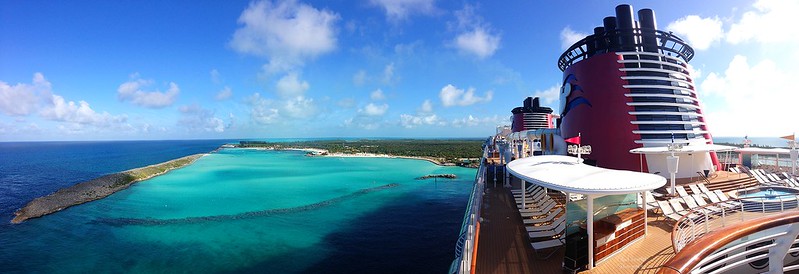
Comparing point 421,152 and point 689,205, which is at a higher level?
point 689,205

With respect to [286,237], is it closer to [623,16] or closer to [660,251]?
[660,251]

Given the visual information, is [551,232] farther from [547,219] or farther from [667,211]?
[667,211]

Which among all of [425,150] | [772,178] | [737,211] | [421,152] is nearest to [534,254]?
[737,211]

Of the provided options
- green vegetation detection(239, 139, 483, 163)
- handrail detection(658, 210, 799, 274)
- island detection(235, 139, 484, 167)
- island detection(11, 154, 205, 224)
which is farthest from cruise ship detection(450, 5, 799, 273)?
green vegetation detection(239, 139, 483, 163)

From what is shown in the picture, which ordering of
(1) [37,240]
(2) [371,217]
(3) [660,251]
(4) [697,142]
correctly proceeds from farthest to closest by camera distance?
(2) [371,217] → (1) [37,240] → (4) [697,142] → (3) [660,251]

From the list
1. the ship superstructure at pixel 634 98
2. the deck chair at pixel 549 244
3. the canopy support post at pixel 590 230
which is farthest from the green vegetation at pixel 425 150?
the canopy support post at pixel 590 230

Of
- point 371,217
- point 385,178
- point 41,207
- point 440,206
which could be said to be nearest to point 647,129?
point 440,206
